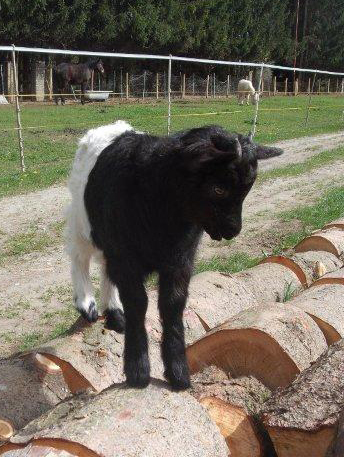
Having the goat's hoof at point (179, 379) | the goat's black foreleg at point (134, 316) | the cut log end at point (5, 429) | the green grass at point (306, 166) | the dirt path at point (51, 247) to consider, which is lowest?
the green grass at point (306, 166)

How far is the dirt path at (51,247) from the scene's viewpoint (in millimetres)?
5184

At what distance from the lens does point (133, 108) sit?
85.7 feet

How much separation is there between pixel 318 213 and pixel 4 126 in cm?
1254

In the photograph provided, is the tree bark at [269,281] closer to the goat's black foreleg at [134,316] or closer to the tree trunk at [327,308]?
the tree trunk at [327,308]

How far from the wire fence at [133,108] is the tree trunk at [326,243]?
10.2 ft

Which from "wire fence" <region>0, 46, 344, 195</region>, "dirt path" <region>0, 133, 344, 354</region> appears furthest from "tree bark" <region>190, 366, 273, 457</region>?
"dirt path" <region>0, 133, 344, 354</region>

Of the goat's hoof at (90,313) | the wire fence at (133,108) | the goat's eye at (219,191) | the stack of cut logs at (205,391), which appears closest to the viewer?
the stack of cut logs at (205,391)

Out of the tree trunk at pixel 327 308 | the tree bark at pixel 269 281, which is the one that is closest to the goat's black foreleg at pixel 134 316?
the tree trunk at pixel 327 308

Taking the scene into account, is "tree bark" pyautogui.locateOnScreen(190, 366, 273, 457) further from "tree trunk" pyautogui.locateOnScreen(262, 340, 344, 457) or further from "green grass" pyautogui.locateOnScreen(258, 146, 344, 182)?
"green grass" pyautogui.locateOnScreen(258, 146, 344, 182)

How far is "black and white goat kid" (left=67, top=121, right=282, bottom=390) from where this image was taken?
2.56 meters

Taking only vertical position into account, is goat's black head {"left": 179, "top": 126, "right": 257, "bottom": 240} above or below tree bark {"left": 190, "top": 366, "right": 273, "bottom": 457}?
above

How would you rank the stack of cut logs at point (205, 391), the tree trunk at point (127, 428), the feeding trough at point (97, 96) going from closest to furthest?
1. the tree trunk at point (127, 428)
2. the stack of cut logs at point (205, 391)
3. the feeding trough at point (97, 96)

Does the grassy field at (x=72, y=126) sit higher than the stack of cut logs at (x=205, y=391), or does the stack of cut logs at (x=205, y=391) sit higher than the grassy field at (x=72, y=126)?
the stack of cut logs at (x=205, y=391)

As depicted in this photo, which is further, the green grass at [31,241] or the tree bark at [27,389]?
the green grass at [31,241]
